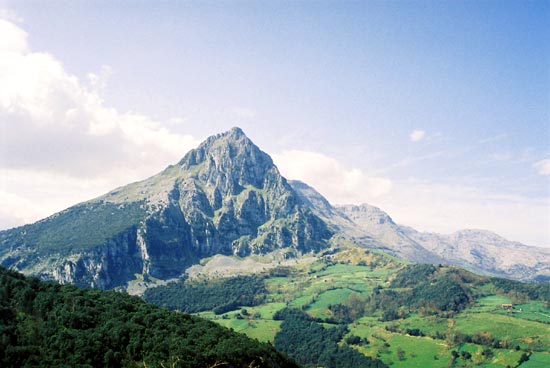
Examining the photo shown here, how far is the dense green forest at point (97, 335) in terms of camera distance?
72.6 metres

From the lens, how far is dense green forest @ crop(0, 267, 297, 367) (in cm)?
7262

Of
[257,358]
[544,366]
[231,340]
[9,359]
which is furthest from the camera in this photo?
[544,366]

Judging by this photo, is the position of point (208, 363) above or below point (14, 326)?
below

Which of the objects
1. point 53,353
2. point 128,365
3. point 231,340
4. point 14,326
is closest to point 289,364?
point 231,340

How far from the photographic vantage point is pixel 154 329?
90125mm

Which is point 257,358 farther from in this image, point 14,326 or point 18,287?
point 18,287

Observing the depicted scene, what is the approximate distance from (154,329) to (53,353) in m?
21.8

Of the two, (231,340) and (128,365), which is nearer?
(128,365)

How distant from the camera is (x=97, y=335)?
80125 mm

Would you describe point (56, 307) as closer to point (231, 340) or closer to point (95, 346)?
point (95, 346)

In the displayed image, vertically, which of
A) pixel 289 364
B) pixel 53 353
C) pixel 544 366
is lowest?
pixel 544 366

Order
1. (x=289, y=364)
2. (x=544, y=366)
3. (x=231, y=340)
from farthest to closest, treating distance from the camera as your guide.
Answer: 1. (x=544, y=366)
2. (x=289, y=364)
3. (x=231, y=340)

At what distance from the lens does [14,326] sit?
76562 mm

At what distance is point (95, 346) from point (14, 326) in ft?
52.8
